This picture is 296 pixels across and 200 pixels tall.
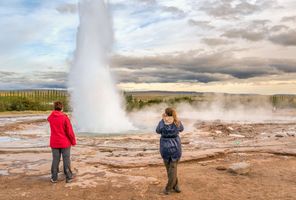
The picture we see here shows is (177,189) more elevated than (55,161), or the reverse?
(55,161)

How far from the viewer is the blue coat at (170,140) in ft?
22.7

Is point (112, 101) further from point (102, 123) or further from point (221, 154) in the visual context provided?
point (221, 154)

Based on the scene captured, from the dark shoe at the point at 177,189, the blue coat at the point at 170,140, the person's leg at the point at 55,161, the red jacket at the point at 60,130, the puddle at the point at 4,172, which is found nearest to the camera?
the blue coat at the point at 170,140

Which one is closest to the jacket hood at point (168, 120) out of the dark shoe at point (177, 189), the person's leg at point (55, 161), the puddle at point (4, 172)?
the dark shoe at point (177, 189)

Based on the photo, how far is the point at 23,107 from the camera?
178 feet

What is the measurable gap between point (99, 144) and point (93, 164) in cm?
455

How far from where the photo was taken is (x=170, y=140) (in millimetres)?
6965

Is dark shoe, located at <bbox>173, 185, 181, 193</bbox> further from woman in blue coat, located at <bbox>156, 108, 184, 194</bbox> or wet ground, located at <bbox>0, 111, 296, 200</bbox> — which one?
woman in blue coat, located at <bbox>156, 108, 184, 194</bbox>

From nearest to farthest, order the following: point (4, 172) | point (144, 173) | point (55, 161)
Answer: point (55, 161) → point (144, 173) → point (4, 172)

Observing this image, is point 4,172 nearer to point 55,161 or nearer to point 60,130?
point 55,161

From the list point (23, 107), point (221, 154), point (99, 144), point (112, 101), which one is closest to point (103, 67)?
point (112, 101)

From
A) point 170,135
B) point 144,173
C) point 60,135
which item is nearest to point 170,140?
point 170,135

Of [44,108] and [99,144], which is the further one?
[44,108]

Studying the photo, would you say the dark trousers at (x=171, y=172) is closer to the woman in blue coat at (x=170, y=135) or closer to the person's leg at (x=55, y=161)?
the woman in blue coat at (x=170, y=135)
